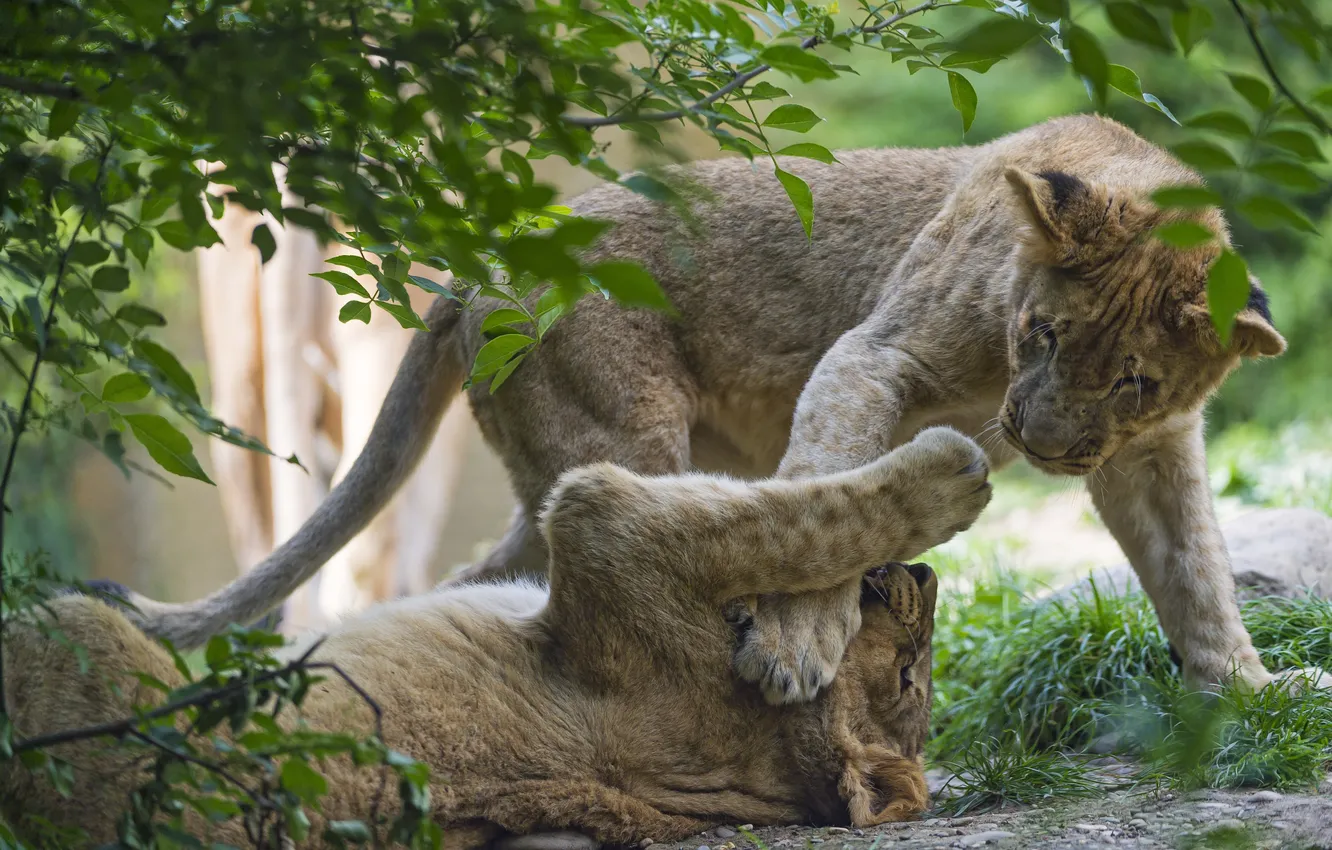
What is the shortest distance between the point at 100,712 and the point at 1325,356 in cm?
1211

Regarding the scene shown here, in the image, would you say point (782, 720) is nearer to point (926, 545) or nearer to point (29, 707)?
point (926, 545)

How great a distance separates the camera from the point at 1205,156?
5.94ft

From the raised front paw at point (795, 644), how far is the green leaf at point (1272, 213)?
5.51ft

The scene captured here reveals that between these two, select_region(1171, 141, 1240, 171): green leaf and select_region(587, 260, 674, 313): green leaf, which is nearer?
select_region(587, 260, 674, 313): green leaf

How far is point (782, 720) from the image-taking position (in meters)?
3.29

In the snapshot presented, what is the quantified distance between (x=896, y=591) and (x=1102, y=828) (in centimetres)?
86

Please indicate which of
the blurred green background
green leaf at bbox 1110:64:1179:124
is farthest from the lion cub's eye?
the blurred green background

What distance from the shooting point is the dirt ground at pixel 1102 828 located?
2770 millimetres

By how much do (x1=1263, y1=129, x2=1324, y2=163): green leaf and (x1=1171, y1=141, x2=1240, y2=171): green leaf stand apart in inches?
4.0

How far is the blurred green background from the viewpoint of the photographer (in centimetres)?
1109

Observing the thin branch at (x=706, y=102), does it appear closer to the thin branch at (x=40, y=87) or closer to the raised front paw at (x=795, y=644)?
the thin branch at (x=40, y=87)

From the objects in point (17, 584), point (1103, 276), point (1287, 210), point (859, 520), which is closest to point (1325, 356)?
point (1103, 276)

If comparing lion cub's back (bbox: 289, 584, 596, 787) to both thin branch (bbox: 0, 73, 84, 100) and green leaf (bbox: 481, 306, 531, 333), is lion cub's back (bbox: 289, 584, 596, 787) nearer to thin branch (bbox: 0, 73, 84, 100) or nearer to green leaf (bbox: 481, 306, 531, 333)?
green leaf (bbox: 481, 306, 531, 333)

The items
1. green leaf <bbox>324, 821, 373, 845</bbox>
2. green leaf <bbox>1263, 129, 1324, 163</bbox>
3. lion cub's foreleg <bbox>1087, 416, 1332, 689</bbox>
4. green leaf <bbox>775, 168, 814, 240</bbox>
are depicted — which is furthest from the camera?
lion cub's foreleg <bbox>1087, 416, 1332, 689</bbox>
